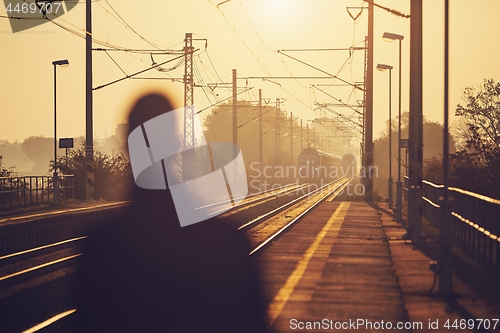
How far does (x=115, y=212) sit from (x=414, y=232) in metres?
14.8

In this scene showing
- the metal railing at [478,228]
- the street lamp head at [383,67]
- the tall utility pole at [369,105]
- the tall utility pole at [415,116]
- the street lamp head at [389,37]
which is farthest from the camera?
the tall utility pole at [369,105]

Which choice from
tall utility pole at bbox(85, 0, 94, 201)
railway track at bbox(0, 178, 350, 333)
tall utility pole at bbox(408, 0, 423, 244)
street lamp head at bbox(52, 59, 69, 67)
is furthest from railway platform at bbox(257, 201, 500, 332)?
tall utility pole at bbox(85, 0, 94, 201)

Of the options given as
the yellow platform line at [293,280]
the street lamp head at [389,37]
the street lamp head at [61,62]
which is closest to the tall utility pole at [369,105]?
the street lamp head at [389,37]

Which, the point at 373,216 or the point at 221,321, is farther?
the point at 373,216

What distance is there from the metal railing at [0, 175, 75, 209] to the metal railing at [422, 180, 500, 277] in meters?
20.7

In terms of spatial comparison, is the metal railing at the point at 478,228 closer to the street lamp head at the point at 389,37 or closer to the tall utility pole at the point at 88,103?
the street lamp head at the point at 389,37

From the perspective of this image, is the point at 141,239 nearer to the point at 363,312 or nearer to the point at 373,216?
the point at 363,312

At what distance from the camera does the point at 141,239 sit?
2005 centimetres

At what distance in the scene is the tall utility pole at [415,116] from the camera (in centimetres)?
1866

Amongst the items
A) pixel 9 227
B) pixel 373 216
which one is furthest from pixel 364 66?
pixel 9 227

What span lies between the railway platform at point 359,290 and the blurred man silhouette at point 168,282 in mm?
466

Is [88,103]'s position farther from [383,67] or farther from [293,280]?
[293,280]

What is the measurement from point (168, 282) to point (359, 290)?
2994 millimetres

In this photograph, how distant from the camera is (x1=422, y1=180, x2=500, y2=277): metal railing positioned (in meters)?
12.6
